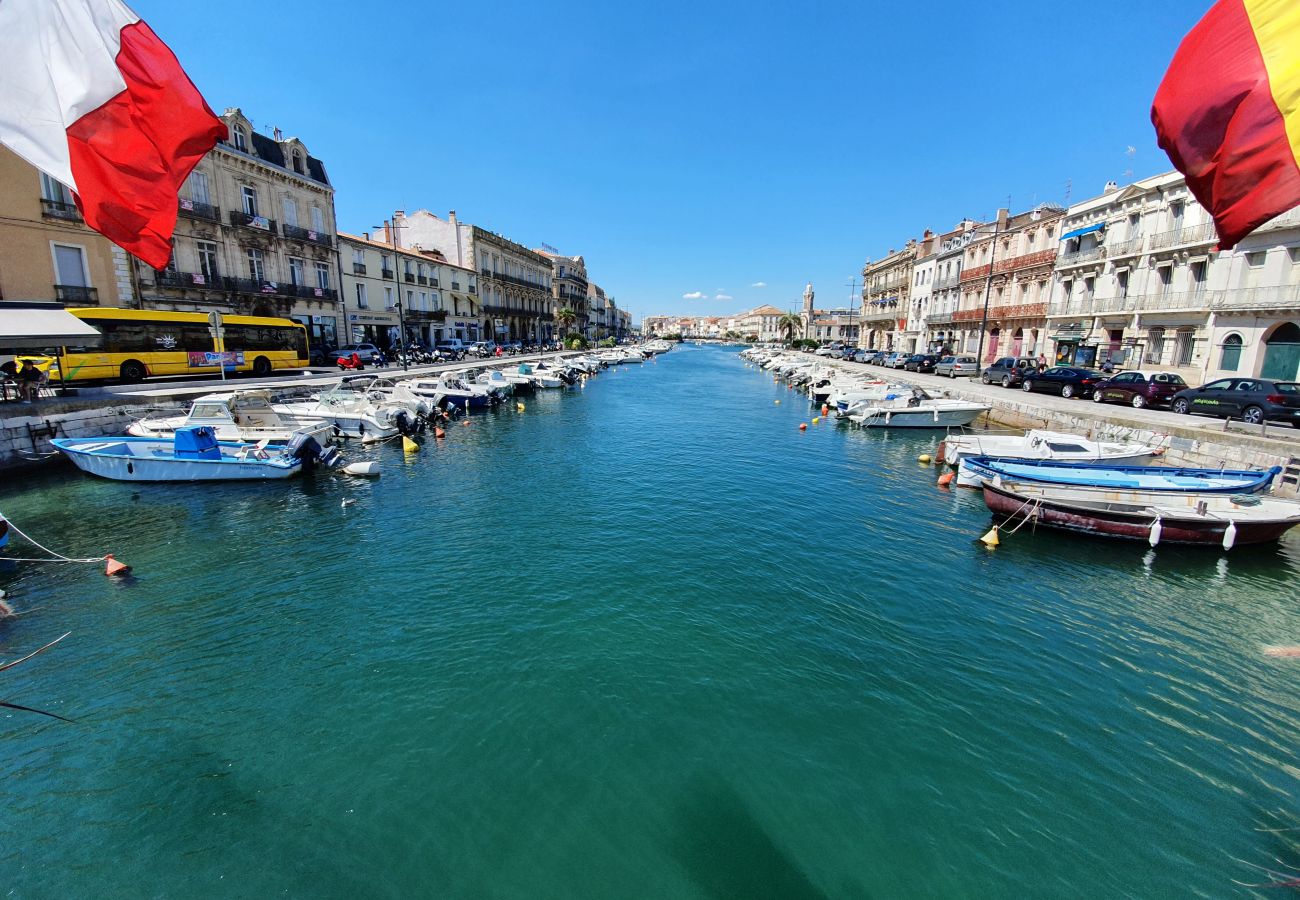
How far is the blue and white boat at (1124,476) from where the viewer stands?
12406 mm

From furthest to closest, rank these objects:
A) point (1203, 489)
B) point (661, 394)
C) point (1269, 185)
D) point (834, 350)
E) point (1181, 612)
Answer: point (834, 350) < point (661, 394) < point (1203, 489) < point (1181, 612) < point (1269, 185)

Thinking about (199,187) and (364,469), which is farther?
(199,187)

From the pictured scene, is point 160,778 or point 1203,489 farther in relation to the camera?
point 1203,489

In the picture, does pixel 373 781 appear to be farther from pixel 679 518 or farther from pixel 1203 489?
pixel 1203 489

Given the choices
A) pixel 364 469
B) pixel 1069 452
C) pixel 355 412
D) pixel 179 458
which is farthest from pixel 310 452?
pixel 1069 452

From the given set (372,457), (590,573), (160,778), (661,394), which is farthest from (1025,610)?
(661,394)

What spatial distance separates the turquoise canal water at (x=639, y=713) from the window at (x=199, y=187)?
23852 millimetres

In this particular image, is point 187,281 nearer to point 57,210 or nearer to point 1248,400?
point 57,210

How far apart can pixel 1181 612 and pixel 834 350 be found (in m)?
68.1

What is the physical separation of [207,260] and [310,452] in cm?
2206

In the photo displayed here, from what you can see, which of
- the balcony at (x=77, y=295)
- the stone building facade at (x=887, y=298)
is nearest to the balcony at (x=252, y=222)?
the balcony at (x=77, y=295)

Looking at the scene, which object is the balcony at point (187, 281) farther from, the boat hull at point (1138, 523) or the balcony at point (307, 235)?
the boat hull at point (1138, 523)

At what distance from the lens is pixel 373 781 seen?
563cm

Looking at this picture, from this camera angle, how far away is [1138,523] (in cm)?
1167
